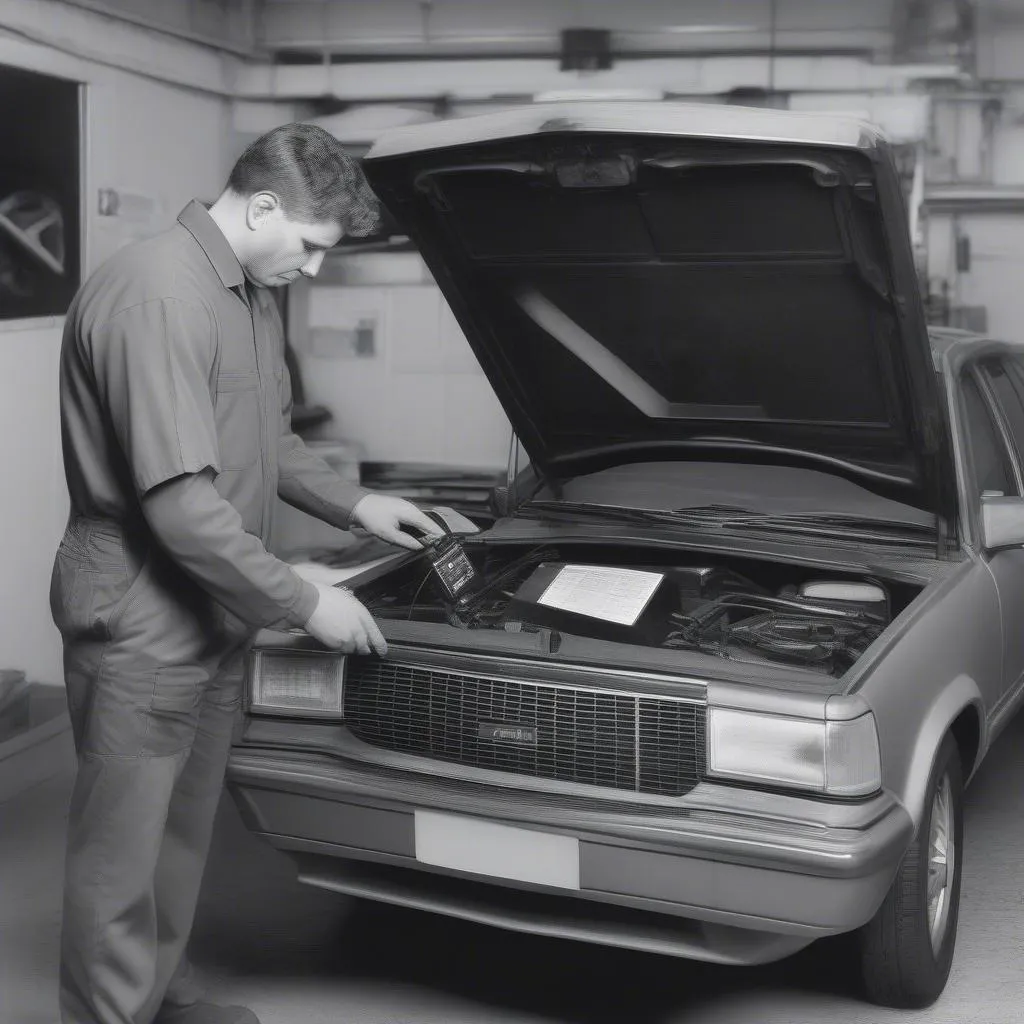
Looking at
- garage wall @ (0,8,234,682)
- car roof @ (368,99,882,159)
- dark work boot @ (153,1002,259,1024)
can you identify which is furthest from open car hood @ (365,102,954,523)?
garage wall @ (0,8,234,682)

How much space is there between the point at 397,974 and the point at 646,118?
210 cm

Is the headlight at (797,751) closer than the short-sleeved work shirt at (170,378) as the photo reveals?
No

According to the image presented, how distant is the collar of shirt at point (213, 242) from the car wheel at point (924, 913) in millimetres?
1780

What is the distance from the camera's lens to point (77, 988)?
8.21 ft

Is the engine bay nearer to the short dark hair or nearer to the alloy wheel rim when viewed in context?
the alloy wheel rim

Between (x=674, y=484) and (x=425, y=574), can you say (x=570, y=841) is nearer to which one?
(x=425, y=574)

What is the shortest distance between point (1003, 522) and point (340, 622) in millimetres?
1804

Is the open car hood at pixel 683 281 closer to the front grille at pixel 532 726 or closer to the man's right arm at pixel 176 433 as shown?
the man's right arm at pixel 176 433

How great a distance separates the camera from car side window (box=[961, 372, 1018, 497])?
3738 mm

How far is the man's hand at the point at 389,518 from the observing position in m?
3.10

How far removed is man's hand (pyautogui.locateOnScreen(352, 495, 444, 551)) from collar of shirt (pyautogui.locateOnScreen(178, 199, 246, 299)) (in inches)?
28.7

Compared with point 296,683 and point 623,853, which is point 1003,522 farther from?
point 296,683

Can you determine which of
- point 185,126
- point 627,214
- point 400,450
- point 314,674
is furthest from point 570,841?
point 400,450

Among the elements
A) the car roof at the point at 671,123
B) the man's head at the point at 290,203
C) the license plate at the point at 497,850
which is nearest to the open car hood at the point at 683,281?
the car roof at the point at 671,123
